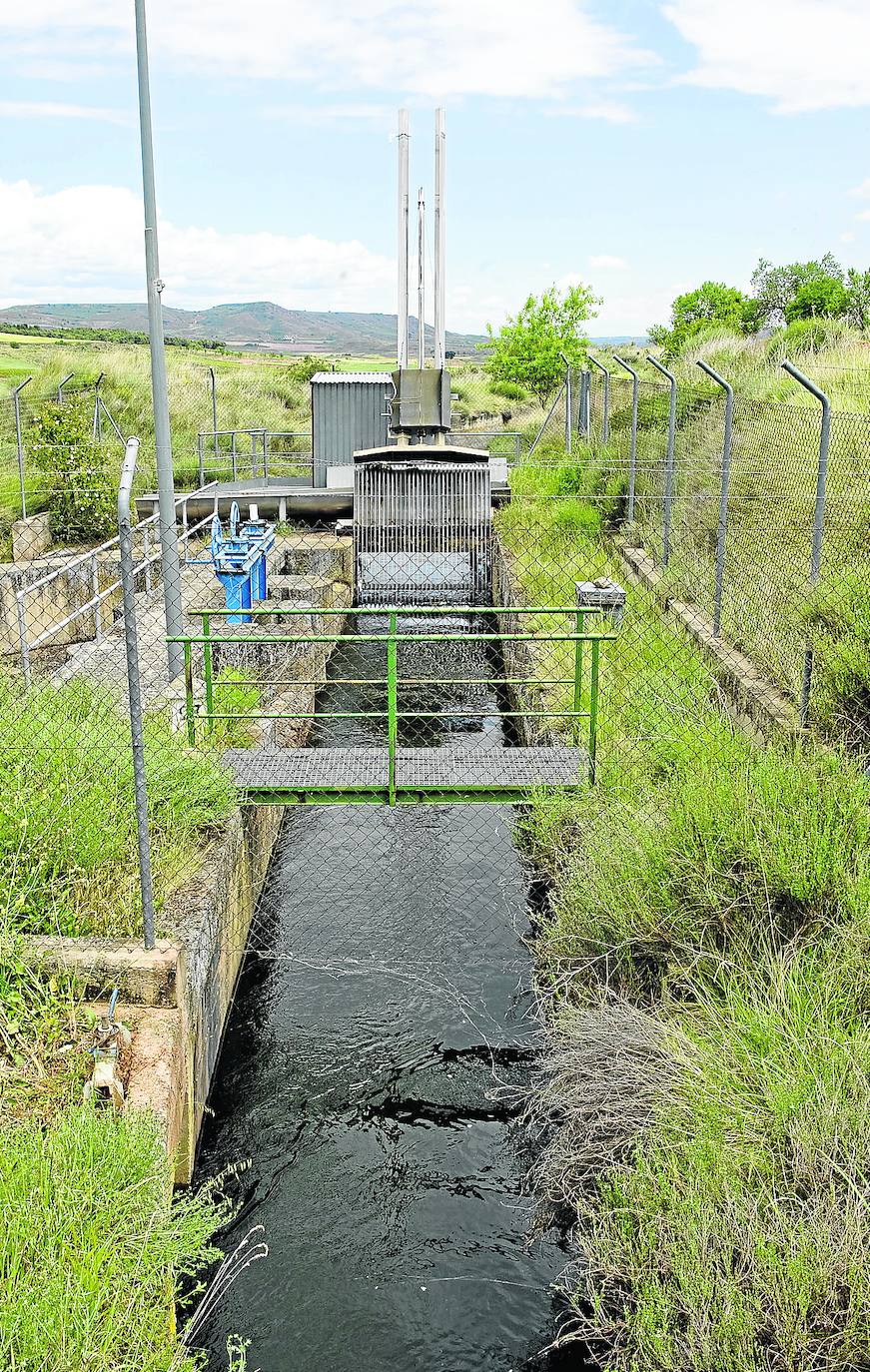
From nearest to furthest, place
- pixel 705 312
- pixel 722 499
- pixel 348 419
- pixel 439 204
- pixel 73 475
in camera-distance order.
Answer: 1. pixel 722 499
2. pixel 73 475
3. pixel 348 419
4. pixel 439 204
5. pixel 705 312

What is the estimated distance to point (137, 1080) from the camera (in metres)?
4.95

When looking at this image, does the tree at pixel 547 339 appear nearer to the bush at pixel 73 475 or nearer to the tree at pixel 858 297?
the tree at pixel 858 297

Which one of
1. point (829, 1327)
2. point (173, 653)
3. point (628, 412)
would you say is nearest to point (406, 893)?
point (173, 653)

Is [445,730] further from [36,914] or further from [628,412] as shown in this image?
[628,412]

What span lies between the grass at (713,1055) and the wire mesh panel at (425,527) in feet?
34.7

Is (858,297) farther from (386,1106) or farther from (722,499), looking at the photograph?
(386,1106)

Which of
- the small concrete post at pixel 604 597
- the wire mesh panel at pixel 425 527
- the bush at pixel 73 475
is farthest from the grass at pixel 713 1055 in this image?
the bush at pixel 73 475

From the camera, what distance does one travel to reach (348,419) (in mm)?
23734

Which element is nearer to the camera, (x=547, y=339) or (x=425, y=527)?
(x=425, y=527)

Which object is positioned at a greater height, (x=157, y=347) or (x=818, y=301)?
(x=818, y=301)

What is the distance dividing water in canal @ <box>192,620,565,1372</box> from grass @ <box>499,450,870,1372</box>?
0.39 meters

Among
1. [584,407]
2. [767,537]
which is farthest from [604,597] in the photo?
[584,407]

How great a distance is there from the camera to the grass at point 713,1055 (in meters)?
3.72

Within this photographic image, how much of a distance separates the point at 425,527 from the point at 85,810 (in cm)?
1272
